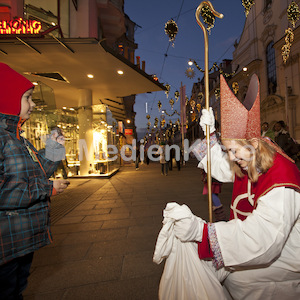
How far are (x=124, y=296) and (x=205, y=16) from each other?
5.44m

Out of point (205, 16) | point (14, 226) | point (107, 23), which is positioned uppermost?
point (107, 23)

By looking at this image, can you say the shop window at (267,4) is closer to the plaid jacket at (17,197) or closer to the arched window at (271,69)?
the arched window at (271,69)

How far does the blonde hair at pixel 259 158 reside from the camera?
4.50 feet

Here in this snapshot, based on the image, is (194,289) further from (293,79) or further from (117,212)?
(293,79)

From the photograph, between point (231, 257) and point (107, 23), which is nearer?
point (231, 257)

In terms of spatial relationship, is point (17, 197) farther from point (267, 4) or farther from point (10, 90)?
point (267, 4)

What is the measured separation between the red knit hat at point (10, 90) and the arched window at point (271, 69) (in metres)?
23.0

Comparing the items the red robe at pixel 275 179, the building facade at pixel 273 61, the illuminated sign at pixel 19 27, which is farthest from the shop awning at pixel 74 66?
the building facade at pixel 273 61

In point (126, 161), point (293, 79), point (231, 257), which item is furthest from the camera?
point (126, 161)

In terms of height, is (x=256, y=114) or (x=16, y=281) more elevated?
(x=256, y=114)

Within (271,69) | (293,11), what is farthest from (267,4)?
(293,11)

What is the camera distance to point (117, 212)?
4762 mm

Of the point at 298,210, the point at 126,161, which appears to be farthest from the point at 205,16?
the point at 126,161

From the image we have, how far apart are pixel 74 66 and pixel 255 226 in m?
8.78
